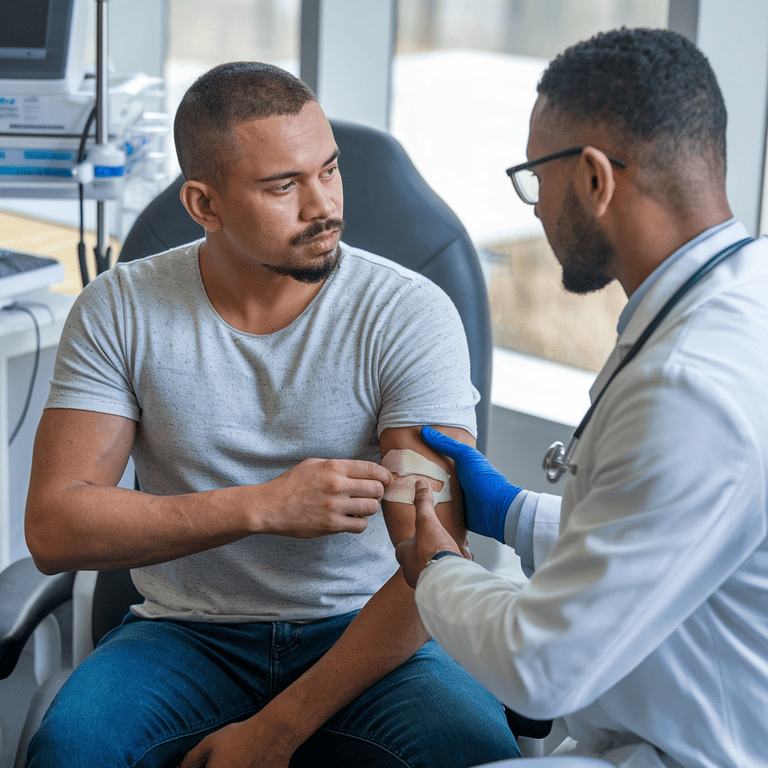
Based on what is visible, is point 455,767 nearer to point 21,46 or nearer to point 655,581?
point 655,581

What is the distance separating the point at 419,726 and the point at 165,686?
36cm

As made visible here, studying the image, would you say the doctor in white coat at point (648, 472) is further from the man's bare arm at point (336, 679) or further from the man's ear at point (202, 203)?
the man's ear at point (202, 203)

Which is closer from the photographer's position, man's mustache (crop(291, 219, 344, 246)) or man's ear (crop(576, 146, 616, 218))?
man's ear (crop(576, 146, 616, 218))

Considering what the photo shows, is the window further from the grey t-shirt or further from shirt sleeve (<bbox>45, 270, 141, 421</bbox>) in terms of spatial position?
shirt sleeve (<bbox>45, 270, 141, 421</bbox>)

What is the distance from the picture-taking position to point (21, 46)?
201 cm

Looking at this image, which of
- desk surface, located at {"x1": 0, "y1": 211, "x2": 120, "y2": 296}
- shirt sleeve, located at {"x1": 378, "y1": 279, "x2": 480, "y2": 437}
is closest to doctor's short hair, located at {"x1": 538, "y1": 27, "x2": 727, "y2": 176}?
shirt sleeve, located at {"x1": 378, "y1": 279, "x2": 480, "y2": 437}

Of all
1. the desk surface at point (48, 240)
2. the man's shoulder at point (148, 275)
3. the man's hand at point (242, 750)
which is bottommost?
the man's hand at point (242, 750)

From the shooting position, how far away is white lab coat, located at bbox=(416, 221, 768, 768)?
2.47ft

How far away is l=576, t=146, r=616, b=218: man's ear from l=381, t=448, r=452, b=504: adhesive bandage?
46 centimetres

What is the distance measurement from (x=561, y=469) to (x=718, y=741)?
11.8 inches

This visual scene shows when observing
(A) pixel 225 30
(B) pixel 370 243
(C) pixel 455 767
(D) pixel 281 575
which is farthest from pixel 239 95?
(A) pixel 225 30

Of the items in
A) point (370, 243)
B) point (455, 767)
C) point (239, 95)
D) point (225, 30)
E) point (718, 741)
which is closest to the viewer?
point (718, 741)

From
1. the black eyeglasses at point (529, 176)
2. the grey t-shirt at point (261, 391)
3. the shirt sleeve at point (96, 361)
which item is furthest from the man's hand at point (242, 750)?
the black eyeglasses at point (529, 176)

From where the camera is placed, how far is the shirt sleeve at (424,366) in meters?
1.29
